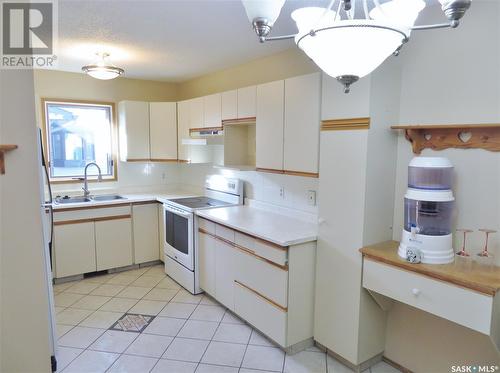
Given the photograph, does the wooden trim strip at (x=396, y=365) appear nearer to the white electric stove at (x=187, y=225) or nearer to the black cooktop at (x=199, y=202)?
the white electric stove at (x=187, y=225)

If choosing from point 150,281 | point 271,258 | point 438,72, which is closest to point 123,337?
point 150,281

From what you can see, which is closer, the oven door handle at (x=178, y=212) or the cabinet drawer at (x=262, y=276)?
the cabinet drawer at (x=262, y=276)

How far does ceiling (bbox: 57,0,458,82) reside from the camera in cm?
218

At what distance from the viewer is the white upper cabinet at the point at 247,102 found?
10.1 feet

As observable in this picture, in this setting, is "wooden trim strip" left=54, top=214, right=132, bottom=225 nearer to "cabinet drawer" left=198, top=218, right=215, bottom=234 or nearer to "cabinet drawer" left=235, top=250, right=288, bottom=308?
"cabinet drawer" left=198, top=218, right=215, bottom=234

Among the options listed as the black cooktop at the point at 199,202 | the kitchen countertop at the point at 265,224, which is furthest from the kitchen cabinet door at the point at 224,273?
the black cooktop at the point at 199,202

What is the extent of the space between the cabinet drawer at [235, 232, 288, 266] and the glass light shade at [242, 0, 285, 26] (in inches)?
65.7

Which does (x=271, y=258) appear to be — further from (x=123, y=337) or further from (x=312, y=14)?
(x=312, y=14)

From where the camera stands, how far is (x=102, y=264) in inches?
158

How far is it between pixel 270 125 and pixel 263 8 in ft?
5.98

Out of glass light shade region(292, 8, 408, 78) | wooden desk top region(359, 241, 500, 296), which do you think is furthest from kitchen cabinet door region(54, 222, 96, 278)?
glass light shade region(292, 8, 408, 78)

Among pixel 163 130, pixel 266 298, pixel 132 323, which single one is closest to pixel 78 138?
pixel 163 130

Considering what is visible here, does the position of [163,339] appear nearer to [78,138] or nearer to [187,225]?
[187,225]

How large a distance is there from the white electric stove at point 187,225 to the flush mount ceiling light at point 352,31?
2497mm
